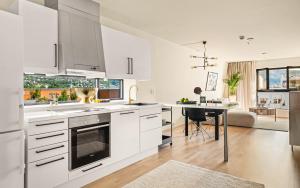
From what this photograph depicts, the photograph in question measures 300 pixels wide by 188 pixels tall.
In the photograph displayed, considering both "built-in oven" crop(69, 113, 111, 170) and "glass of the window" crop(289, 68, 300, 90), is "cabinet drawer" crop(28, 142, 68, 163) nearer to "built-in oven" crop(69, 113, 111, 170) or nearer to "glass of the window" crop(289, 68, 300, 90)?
"built-in oven" crop(69, 113, 111, 170)

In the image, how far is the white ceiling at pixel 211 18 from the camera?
3.27 meters

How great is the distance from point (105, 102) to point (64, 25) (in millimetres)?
1563

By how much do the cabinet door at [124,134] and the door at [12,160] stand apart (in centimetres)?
123

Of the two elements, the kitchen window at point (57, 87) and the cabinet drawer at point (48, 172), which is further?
the kitchen window at point (57, 87)

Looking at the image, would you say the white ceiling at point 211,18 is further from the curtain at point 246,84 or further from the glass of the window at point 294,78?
the curtain at point 246,84

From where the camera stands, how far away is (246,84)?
31.9 feet

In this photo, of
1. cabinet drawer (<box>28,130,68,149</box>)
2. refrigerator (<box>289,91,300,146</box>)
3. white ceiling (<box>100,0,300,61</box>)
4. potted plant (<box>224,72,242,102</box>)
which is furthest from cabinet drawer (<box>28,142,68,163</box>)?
potted plant (<box>224,72,242,102</box>)

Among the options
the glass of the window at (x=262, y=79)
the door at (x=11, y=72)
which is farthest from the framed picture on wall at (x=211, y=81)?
the door at (x=11, y=72)

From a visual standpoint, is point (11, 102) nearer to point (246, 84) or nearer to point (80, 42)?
point (80, 42)

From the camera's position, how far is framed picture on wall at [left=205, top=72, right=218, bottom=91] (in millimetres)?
8378

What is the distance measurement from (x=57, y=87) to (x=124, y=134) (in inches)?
50.4

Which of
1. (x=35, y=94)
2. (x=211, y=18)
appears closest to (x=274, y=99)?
(x=211, y=18)

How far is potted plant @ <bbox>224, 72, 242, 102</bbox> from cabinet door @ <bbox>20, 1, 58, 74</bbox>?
28.0 feet

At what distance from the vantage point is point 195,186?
249 centimetres
